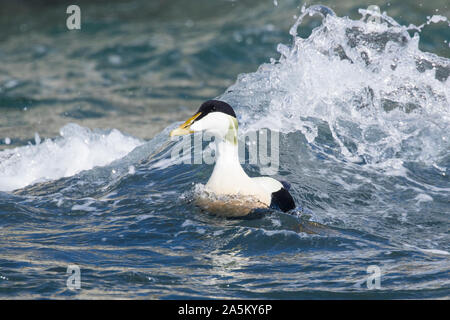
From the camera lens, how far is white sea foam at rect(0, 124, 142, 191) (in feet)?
22.2

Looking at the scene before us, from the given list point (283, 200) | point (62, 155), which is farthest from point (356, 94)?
point (62, 155)

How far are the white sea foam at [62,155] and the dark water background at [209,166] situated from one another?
3cm

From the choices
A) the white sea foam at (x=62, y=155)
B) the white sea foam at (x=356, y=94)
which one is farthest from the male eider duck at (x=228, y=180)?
the white sea foam at (x=62, y=155)

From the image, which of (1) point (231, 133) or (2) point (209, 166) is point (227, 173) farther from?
(2) point (209, 166)

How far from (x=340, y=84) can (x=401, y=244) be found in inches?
104

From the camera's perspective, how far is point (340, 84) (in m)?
6.93

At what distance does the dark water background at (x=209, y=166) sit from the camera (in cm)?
416

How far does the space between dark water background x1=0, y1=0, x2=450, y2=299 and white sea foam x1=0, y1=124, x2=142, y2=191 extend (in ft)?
0.10

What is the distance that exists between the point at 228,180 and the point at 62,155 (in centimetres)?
290

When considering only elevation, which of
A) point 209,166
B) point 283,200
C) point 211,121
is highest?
point 211,121

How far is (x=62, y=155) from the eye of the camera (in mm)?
7340

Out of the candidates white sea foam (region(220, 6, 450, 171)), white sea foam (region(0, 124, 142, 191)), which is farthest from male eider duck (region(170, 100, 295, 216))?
white sea foam (region(0, 124, 142, 191))

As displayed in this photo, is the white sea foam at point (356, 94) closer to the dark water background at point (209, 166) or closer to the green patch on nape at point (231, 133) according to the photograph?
the dark water background at point (209, 166)

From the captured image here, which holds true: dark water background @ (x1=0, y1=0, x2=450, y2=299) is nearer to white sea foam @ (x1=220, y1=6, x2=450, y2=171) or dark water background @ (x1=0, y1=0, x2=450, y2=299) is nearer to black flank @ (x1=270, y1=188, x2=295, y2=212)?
white sea foam @ (x1=220, y1=6, x2=450, y2=171)
